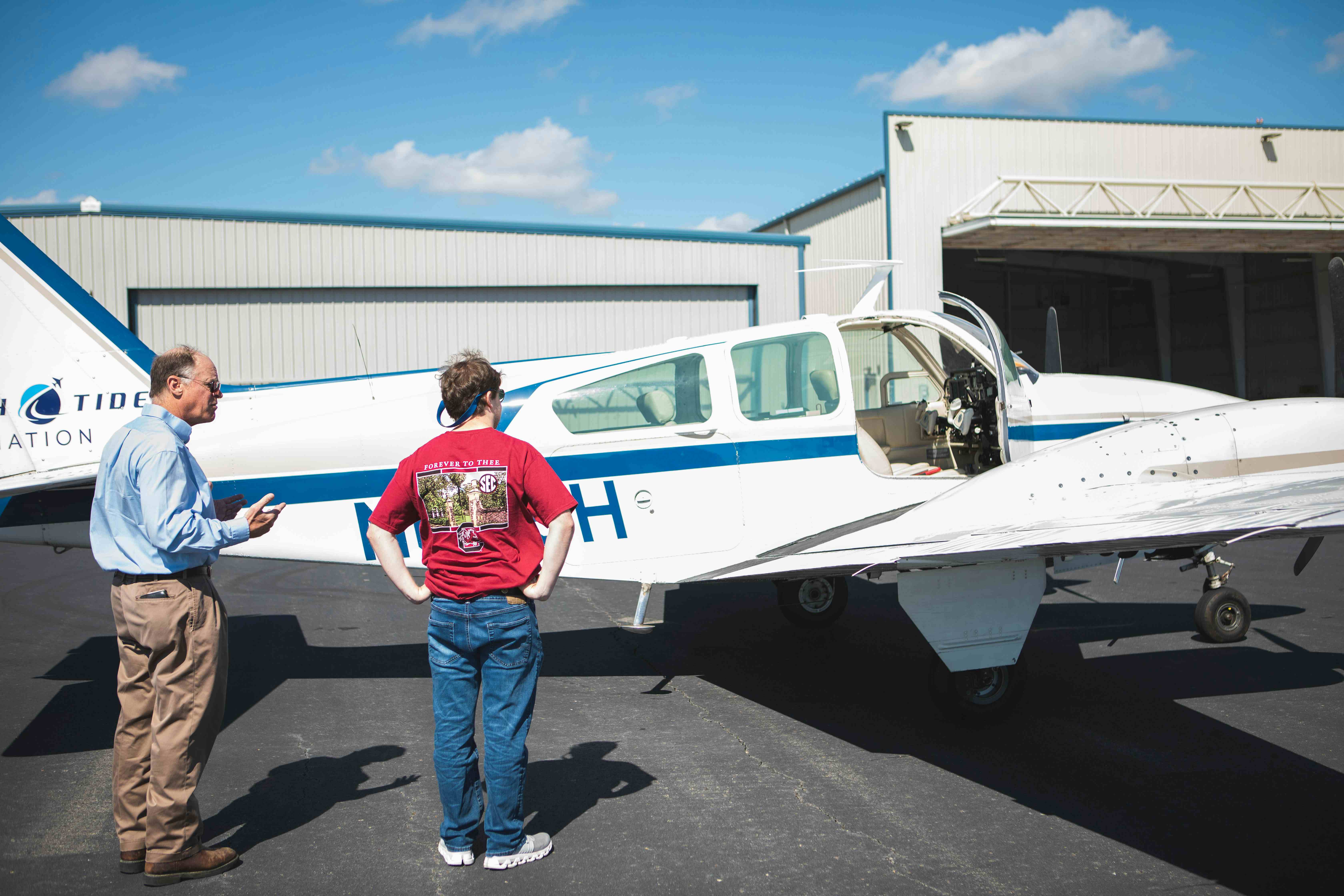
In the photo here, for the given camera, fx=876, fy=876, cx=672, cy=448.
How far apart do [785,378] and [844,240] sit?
1670 centimetres

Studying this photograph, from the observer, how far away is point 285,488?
5438 millimetres

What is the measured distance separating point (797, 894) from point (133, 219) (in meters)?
16.6

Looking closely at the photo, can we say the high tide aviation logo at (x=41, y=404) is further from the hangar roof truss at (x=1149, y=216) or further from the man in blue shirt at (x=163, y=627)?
the hangar roof truss at (x=1149, y=216)

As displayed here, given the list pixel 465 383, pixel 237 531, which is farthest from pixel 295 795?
pixel 465 383

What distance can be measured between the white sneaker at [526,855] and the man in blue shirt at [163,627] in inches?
39.3

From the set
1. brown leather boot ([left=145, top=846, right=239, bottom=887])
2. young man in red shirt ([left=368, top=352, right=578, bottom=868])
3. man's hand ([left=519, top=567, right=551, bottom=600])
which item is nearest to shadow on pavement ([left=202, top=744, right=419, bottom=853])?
brown leather boot ([left=145, top=846, right=239, bottom=887])

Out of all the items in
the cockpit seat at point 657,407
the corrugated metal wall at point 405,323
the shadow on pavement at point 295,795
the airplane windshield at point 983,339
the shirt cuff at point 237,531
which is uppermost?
the corrugated metal wall at point 405,323

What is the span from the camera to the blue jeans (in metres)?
3.08

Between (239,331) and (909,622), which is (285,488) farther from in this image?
(239,331)

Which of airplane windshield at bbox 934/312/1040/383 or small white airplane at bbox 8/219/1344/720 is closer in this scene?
small white airplane at bbox 8/219/1344/720

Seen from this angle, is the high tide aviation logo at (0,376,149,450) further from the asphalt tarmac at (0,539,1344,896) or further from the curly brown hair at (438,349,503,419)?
the curly brown hair at (438,349,503,419)

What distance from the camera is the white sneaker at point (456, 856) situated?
329 cm

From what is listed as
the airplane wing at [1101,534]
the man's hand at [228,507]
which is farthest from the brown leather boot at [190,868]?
the airplane wing at [1101,534]

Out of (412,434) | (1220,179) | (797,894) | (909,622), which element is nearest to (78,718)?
(412,434)
